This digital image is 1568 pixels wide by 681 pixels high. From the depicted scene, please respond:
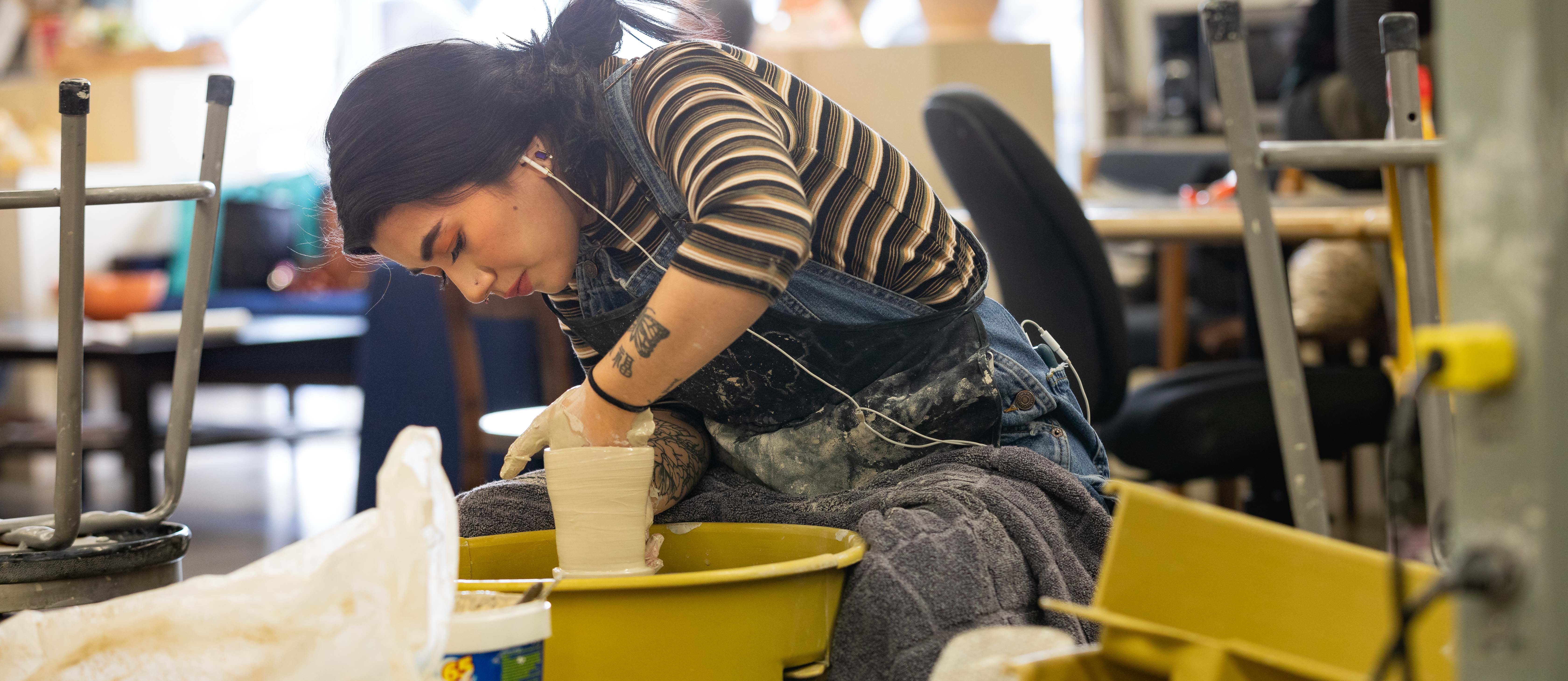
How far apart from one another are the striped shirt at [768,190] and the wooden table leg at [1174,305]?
5.74ft

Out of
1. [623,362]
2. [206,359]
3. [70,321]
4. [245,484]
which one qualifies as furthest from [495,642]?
[245,484]

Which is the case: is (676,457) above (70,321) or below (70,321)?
below

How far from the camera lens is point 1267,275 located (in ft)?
2.63

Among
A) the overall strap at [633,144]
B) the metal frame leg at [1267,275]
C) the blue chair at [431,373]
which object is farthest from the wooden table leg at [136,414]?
the metal frame leg at [1267,275]

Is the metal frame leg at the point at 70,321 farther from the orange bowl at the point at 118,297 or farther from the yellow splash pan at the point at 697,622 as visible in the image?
the orange bowl at the point at 118,297

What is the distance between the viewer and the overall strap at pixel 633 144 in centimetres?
101

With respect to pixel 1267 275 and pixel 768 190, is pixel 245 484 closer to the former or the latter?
pixel 768 190

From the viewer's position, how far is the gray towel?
856 mm

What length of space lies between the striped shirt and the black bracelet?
0.12m

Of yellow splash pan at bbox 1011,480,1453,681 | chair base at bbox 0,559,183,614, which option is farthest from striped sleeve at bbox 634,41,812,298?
chair base at bbox 0,559,183,614

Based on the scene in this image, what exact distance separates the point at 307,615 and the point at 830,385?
458 mm

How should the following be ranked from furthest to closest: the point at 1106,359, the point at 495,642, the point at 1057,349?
the point at 1106,359
the point at 1057,349
the point at 495,642

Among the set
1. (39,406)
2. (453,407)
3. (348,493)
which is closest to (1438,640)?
(453,407)

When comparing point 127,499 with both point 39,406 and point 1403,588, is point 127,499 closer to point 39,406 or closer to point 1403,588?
Result: point 39,406
